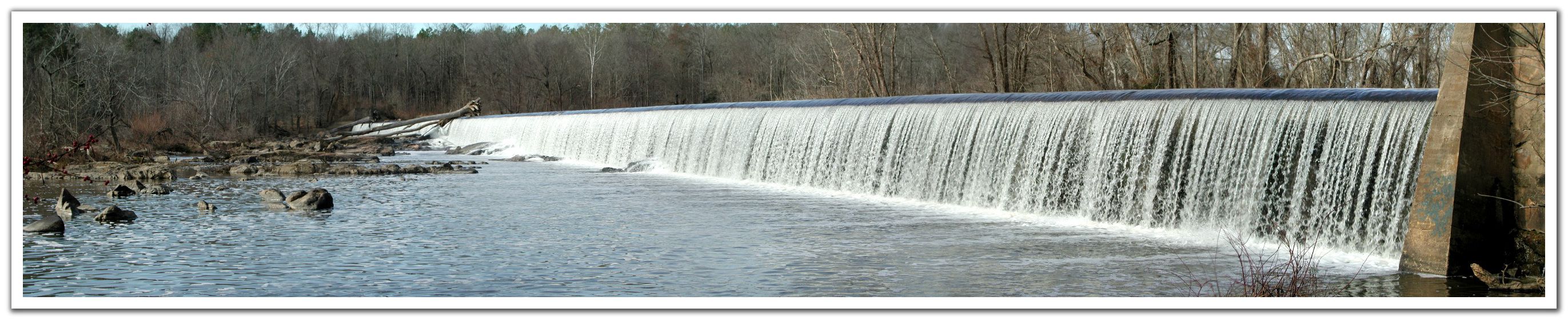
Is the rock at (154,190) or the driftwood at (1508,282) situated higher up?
the rock at (154,190)

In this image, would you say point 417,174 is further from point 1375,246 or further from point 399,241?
point 1375,246

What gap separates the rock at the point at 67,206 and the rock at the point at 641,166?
11.1 metres

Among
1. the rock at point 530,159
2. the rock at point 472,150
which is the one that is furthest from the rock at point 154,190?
the rock at point 472,150

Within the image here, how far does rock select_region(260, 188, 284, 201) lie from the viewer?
1422cm

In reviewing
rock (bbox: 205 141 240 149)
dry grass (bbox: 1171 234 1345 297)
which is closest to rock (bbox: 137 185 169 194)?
dry grass (bbox: 1171 234 1345 297)

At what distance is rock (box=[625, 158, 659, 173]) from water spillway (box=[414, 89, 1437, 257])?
2655mm

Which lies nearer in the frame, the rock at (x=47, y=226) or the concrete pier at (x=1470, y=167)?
the concrete pier at (x=1470, y=167)

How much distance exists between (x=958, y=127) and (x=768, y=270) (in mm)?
7397

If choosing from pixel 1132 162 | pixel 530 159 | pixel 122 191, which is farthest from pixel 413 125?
pixel 1132 162

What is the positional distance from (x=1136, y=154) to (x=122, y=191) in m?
12.2

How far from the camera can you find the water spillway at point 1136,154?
9.70m

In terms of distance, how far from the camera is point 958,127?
15359 mm

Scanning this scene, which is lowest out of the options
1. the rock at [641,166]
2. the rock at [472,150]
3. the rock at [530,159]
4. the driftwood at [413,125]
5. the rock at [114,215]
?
the rock at [114,215]
